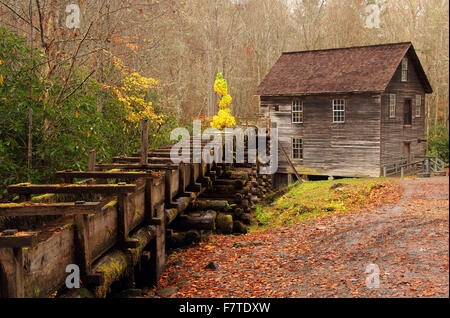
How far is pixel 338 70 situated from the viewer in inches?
1168

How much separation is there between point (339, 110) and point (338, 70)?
2946 mm

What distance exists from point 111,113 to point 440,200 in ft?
40.5

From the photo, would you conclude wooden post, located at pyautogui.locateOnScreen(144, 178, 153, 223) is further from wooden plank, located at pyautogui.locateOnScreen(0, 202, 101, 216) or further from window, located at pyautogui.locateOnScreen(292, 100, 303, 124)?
window, located at pyautogui.locateOnScreen(292, 100, 303, 124)

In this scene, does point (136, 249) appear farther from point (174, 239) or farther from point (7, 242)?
point (174, 239)

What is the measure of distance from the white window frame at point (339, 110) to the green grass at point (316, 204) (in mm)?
9149

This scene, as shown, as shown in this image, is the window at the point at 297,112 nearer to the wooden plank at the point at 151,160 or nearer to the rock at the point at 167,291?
the wooden plank at the point at 151,160

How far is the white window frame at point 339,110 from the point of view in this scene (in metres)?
28.8

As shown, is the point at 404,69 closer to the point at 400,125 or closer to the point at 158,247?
the point at 400,125

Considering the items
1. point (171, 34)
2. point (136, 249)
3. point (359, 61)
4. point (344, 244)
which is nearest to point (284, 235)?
point (344, 244)

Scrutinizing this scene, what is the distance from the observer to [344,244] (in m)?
10.8

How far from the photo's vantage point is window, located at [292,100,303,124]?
30594 millimetres

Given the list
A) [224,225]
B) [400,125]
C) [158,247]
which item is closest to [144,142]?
[158,247]

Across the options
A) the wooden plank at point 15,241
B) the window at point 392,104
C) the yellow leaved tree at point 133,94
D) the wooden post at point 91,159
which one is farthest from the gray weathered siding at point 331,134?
the wooden plank at point 15,241
